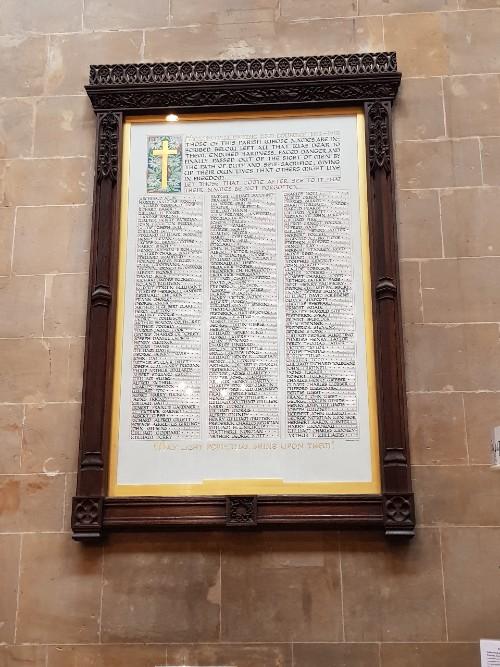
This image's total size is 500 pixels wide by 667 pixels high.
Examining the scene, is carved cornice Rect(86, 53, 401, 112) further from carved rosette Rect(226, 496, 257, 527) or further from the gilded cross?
carved rosette Rect(226, 496, 257, 527)

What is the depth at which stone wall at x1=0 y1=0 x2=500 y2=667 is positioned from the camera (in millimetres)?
4418

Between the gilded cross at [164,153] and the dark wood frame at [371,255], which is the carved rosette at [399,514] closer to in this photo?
the dark wood frame at [371,255]

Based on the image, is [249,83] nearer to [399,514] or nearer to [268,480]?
[268,480]

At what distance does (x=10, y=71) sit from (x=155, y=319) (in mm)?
2067

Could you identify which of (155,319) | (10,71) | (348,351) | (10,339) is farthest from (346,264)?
(10,71)

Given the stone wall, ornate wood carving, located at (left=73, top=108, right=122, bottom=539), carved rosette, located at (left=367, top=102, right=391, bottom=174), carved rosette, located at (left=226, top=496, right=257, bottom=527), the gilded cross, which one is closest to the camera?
the stone wall

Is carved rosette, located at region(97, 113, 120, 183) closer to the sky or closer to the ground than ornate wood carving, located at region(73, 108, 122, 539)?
closer to the sky

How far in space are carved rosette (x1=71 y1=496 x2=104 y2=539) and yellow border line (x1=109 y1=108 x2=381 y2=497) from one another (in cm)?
12

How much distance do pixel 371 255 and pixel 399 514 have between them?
59.9 inches

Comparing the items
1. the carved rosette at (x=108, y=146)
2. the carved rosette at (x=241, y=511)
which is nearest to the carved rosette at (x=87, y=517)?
the carved rosette at (x=241, y=511)

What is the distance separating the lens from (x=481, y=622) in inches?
172

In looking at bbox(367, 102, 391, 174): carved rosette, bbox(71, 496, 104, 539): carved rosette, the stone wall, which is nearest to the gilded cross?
the stone wall

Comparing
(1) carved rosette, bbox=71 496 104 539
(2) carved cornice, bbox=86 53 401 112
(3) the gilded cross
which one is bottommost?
(1) carved rosette, bbox=71 496 104 539

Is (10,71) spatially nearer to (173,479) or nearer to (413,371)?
(173,479)
